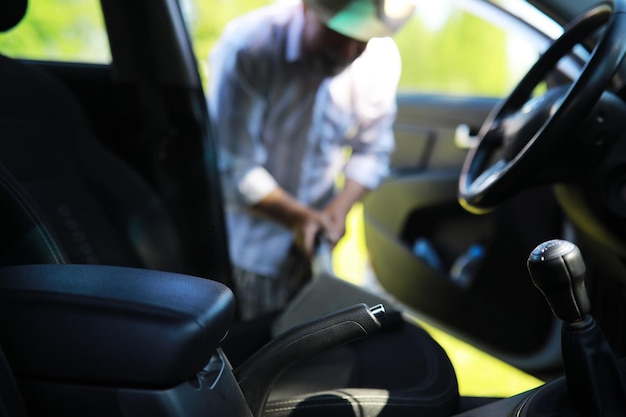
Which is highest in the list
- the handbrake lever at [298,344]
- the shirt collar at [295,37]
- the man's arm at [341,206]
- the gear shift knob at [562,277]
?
the gear shift knob at [562,277]

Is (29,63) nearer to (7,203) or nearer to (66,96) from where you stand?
(66,96)

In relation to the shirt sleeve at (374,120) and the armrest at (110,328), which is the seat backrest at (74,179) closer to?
the armrest at (110,328)

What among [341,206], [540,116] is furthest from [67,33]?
[540,116]

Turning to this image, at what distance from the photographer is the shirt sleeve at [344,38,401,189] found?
1780 millimetres

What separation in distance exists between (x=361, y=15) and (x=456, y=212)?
2.85 feet

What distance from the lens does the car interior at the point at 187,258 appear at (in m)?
0.70

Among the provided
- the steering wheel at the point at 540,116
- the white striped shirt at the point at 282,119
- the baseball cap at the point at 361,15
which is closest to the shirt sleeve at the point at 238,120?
the white striped shirt at the point at 282,119

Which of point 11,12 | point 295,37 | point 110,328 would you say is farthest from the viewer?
point 295,37

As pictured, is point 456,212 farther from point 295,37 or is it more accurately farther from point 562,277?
point 562,277

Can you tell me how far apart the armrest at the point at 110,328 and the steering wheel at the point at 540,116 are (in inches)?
22.6

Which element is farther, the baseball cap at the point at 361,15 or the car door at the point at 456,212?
the car door at the point at 456,212

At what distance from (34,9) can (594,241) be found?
98cm

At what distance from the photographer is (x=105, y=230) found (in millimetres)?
1349

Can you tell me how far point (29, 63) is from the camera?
133 centimetres
